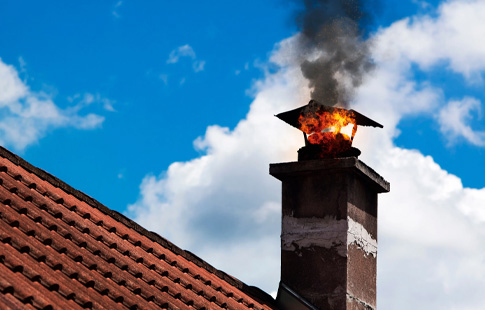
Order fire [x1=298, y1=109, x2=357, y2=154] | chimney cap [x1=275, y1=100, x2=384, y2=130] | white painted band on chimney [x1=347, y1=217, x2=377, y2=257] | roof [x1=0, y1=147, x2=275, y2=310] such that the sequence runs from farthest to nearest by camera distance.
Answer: chimney cap [x1=275, y1=100, x2=384, y2=130]
fire [x1=298, y1=109, x2=357, y2=154]
white painted band on chimney [x1=347, y1=217, x2=377, y2=257]
roof [x1=0, y1=147, x2=275, y2=310]

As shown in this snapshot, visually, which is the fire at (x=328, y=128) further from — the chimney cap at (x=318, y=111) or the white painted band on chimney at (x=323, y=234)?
the white painted band on chimney at (x=323, y=234)

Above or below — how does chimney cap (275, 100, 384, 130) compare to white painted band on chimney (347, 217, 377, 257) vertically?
above

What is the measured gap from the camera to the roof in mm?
5188

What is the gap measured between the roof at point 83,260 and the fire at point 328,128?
1712mm

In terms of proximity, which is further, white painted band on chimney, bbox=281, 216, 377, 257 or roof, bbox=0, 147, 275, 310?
white painted band on chimney, bbox=281, 216, 377, 257

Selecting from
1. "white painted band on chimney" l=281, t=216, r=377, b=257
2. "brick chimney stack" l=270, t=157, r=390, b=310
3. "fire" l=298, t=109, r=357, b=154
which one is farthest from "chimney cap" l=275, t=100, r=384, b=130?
"white painted band on chimney" l=281, t=216, r=377, b=257

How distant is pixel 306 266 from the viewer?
26.4 ft

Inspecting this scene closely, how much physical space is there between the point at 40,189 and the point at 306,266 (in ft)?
9.01

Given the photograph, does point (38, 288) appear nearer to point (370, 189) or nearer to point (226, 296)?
point (226, 296)

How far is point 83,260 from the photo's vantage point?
5.92 m

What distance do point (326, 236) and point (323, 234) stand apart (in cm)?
4

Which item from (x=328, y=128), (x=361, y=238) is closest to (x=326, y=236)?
(x=361, y=238)

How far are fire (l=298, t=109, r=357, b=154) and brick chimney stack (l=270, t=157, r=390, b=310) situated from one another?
0.41 m

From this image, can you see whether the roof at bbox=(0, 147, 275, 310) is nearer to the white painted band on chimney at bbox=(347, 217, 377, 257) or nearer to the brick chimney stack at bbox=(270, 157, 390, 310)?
the brick chimney stack at bbox=(270, 157, 390, 310)
